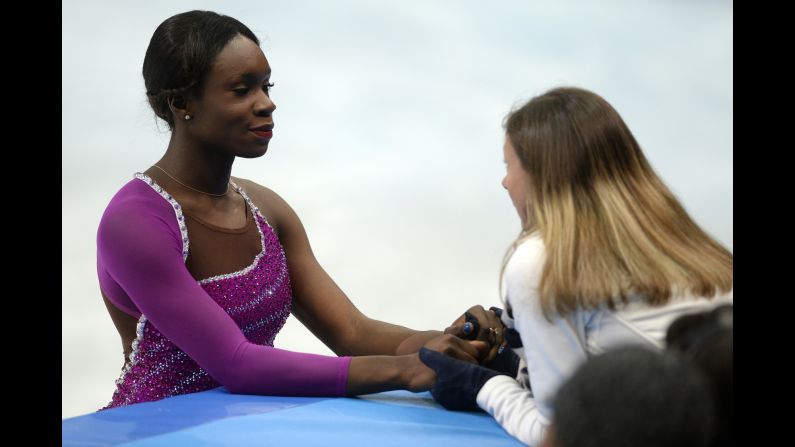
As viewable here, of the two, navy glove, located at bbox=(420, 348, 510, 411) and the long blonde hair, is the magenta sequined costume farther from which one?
the long blonde hair

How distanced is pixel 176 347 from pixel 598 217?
104 centimetres

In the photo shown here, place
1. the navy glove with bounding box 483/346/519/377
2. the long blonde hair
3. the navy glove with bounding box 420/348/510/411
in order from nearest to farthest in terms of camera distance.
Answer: the long blonde hair
the navy glove with bounding box 420/348/510/411
the navy glove with bounding box 483/346/519/377

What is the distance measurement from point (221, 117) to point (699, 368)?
1.35 metres

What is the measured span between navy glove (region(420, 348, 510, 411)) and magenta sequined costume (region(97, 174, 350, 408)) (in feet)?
0.70

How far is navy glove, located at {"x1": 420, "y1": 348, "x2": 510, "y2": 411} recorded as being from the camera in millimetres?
1885

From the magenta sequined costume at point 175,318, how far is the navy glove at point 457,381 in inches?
8.4

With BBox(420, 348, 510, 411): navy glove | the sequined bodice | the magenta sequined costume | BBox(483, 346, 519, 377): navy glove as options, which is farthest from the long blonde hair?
the sequined bodice

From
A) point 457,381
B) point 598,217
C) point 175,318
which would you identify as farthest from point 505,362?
point 175,318

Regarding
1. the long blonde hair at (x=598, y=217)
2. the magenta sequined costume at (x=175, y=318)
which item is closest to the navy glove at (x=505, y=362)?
the magenta sequined costume at (x=175, y=318)

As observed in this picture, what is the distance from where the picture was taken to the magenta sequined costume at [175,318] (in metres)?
1.99

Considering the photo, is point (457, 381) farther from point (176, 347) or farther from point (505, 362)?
point (176, 347)

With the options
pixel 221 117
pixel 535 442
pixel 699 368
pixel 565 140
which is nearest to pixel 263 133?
pixel 221 117

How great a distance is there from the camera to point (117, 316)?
7.26 feet

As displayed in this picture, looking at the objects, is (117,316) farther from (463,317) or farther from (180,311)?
(463,317)
